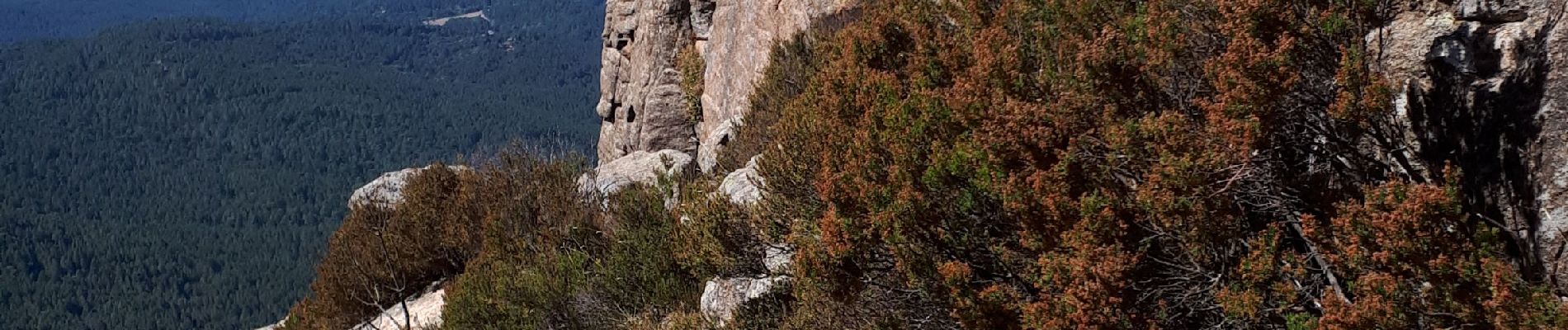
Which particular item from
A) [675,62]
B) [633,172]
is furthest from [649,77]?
[633,172]

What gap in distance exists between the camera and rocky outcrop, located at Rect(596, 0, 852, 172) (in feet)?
46.9

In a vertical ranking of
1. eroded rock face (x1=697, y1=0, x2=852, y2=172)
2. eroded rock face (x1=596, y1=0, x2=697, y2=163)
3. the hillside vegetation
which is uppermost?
the hillside vegetation

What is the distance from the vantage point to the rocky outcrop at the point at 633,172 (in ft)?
45.9

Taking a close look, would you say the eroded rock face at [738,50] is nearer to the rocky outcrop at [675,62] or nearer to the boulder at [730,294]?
the rocky outcrop at [675,62]

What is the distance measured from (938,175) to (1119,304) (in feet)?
3.83

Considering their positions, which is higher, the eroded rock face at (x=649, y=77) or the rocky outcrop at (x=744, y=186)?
the rocky outcrop at (x=744, y=186)

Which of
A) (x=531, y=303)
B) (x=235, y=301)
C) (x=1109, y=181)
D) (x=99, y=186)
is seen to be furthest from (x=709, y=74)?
(x=99, y=186)

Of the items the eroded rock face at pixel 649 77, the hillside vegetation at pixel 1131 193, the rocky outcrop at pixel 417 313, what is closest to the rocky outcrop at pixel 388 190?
the rocky outcrop at pixel 417 313

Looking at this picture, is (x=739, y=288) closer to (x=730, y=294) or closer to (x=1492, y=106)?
(x=730, y=294)

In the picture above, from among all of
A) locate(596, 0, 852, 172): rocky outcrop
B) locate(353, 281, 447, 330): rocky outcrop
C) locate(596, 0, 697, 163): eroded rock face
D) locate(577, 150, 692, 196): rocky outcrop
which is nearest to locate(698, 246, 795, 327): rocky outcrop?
locate(596, 0, 852, 172): rocky outcrop

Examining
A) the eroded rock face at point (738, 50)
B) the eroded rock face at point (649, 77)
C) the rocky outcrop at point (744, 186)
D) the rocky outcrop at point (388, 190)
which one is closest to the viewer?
the rocky outcrop at point (744, 186)

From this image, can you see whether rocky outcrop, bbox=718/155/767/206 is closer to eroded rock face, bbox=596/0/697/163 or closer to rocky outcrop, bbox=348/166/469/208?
rocky outcrop, bbox=348/166/469/208

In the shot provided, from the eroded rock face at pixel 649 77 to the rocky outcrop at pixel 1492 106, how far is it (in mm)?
14607

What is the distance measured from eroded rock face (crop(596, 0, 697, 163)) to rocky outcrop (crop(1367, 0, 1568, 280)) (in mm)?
14607
